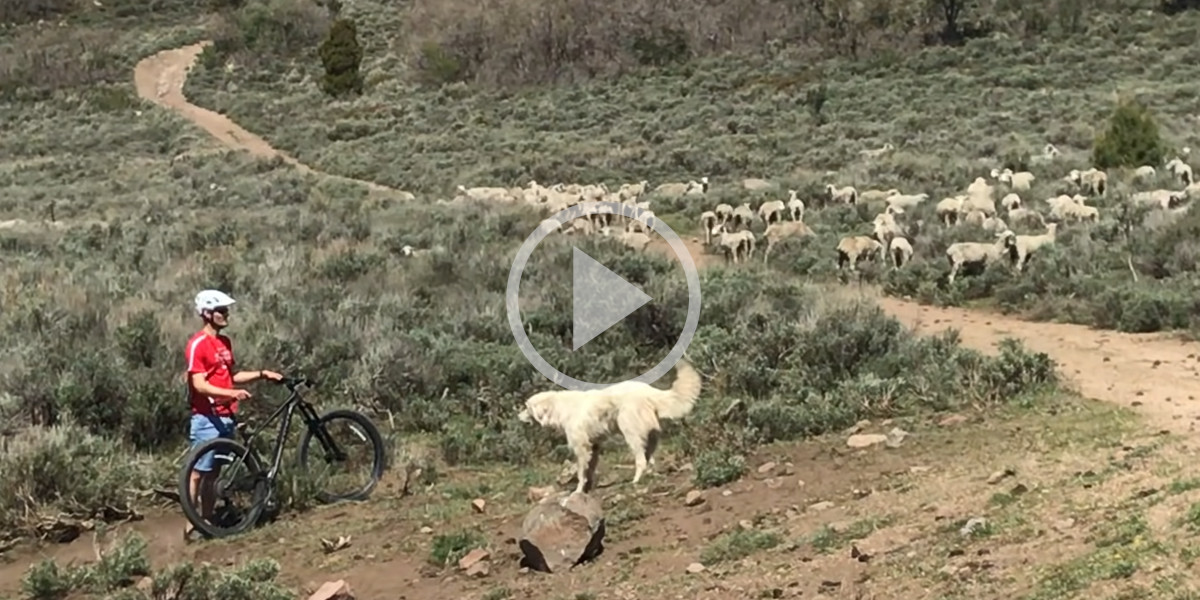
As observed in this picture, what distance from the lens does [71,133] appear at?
44781 millimetres

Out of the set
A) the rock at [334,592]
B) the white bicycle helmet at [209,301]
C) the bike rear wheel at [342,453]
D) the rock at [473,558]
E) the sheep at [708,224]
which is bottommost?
the sheep at [708,224]

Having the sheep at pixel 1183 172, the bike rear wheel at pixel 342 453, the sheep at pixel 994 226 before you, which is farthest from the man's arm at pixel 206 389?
the sheep at pixel 1183 172

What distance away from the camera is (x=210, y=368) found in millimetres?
6961

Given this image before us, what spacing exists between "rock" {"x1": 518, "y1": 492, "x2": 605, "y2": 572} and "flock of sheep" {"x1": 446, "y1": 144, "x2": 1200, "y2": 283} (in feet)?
29.2

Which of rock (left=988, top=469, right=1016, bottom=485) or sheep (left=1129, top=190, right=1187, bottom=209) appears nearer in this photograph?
rock (left=988, top=469, right=1016, bottom=485)

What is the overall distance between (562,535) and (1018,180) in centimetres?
1688

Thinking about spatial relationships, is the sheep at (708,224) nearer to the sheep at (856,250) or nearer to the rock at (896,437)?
the sheep at (856,250)

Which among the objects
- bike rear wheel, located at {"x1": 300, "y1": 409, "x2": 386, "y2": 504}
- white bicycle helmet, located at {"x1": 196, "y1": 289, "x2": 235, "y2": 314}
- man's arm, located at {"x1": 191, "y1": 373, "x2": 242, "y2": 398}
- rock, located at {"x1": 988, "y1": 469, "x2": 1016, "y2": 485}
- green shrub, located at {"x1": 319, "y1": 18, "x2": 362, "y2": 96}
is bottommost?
green shrub, located at {"x1": 319, "y1": 18, "x2": 362, "y2": 96}

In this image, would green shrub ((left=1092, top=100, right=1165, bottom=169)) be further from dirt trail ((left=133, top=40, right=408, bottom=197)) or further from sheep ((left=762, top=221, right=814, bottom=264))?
dirt trail ((left=133, top=40, right=408, bottom=197))

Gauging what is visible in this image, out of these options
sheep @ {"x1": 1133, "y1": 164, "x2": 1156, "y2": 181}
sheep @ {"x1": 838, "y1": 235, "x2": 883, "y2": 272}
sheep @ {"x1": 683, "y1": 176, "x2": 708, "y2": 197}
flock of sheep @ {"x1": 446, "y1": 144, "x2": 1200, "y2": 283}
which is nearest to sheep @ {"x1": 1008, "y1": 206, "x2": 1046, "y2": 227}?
flock of sheep @ {"x1": 446, "y1": 144, "x2": 1200, "y2": 283}

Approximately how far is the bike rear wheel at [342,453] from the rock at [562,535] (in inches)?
80.8

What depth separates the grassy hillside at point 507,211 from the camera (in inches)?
331

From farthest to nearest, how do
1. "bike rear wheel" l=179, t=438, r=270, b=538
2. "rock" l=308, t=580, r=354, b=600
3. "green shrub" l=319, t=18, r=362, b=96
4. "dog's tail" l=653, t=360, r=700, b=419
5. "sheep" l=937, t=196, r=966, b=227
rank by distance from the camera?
"green shrub" l=319, t=18, r=362, b=96 < "sheep" l=937, t=196, r=966, b=227 < "bike rear wheel" l=179, t=438, r=270, b=538 < "dog's tail" l=653, t=360, r=700, b=419 < "rock" l=308, t=580, r=354, b=600

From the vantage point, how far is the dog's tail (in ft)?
21.7
